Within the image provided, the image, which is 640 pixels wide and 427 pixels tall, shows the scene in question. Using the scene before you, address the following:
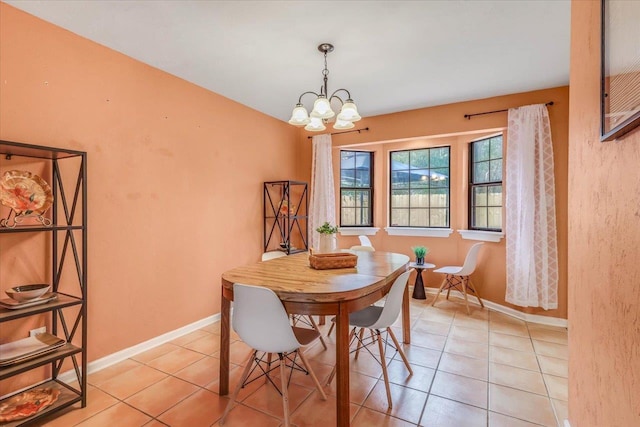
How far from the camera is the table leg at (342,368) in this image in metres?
1.63

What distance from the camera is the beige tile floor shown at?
1839mm

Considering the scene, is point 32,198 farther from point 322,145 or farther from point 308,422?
point 322,145

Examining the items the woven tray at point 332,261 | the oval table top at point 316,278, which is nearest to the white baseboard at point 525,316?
the oval table top at point 316,278

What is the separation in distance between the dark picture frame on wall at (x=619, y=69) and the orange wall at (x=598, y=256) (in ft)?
0.21

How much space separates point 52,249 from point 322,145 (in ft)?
11.1

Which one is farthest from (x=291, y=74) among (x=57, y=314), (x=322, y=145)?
(x=57, y=314)

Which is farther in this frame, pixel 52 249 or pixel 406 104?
pixel 406 104

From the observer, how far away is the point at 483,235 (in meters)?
3.90

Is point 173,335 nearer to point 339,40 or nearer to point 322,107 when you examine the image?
point 322,107

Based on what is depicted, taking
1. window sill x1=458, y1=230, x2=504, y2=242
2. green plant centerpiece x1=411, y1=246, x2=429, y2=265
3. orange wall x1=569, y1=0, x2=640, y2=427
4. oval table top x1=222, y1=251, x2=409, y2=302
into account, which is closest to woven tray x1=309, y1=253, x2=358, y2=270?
oval table top x1=222, y1=251, x2=409, y2=302

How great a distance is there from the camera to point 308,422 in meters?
1.81

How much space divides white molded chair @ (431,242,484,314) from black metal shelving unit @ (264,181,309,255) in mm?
2026

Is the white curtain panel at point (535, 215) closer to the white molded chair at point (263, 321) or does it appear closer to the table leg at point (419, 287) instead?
the table leg at point (419, 287)

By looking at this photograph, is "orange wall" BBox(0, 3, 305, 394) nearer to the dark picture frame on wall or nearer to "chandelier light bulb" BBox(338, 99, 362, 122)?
"chandelier light bulb" BBox(338, 99, 362, 122)
